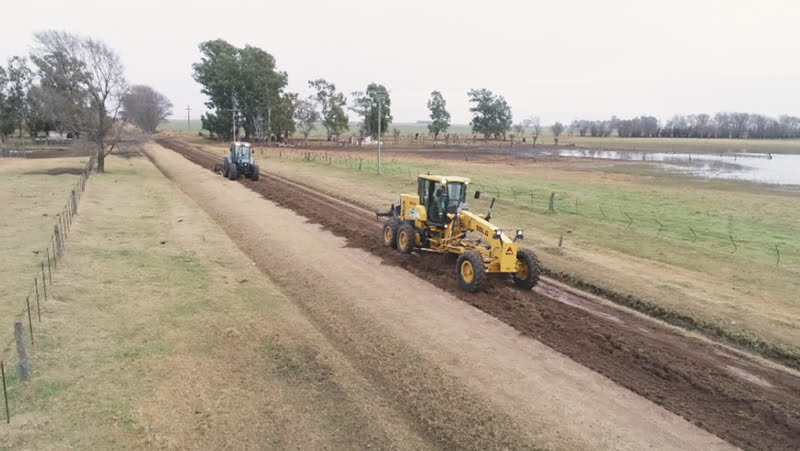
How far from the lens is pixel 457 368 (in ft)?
29.3

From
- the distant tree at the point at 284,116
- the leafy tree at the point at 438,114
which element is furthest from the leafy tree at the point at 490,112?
the distant tree at the point at 284,116

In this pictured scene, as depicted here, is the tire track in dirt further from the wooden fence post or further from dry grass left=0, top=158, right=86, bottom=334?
dry grass left=0, top=158, right=86, bottom=334

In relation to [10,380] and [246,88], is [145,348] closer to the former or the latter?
[10,380]

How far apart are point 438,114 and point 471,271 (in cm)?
10843

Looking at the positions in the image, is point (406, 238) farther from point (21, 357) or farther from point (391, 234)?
point (21, 357)

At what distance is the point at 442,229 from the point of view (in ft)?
49.2

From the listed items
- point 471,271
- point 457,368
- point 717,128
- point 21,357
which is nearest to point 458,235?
point 471,271

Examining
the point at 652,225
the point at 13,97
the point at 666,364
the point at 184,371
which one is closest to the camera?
the point at 184,371

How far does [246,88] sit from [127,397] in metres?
88.4

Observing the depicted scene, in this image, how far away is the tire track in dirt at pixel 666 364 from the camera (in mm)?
7688

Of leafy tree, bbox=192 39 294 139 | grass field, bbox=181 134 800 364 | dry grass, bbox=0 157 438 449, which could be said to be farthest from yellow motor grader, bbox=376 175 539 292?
leafy tree, bbox=192 39 294 139

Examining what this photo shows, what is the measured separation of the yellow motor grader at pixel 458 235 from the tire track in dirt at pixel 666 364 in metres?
0.55

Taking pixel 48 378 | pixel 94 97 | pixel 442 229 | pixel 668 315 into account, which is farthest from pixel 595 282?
pixel 94 97

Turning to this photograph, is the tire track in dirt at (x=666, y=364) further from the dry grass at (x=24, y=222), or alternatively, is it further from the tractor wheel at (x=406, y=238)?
the dry grass at (x=24, y=222)
